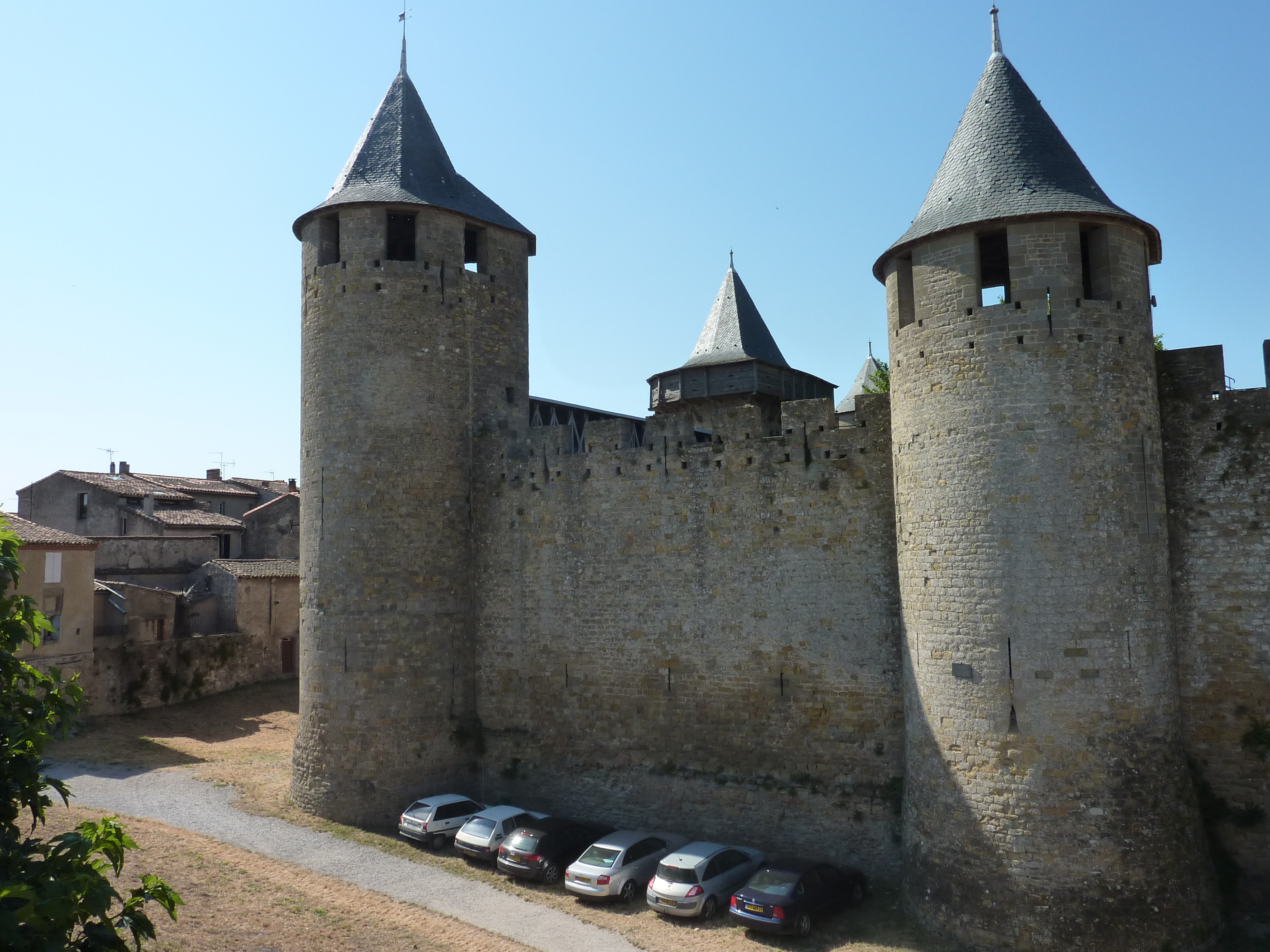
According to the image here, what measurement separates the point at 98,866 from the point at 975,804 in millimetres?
9890

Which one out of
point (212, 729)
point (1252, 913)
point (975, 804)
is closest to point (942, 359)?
point (975, 804)

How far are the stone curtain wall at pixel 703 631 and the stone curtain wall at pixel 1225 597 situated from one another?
12.9 feet

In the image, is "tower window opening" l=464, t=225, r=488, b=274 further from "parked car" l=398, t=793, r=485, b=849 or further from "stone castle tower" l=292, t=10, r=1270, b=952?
"parked car" l=398, t=793, r=485, b=849

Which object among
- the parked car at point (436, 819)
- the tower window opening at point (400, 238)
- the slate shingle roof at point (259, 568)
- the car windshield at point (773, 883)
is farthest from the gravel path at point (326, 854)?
the tower window opening at point (400, 238)

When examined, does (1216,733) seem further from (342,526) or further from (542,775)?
(342,526)

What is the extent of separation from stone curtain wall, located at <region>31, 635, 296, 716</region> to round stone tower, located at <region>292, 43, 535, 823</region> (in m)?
9.55

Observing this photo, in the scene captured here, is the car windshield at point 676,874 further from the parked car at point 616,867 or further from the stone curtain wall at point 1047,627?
the stone curtain wall at point 1047,627

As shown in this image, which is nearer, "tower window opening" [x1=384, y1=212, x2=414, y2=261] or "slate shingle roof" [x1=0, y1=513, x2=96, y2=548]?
"tower window opening" [x1=384, y1=212, x2=414, y2=261]

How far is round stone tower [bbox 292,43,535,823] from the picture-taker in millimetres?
16453

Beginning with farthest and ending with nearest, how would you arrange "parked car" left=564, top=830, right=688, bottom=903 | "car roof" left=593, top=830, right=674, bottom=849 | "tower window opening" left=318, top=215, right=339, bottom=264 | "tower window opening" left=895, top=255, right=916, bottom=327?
"tower window opening" left=318, top=215, right=339, bottom=264, "car roof" left=593, top=830, right=674, bottom=849, "tower window opening" left=895, top=255, right=916, bottom=327, "parked car" left=564, top=830, right=688, bottom=903

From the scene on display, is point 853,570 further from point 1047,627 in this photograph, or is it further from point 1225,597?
point 1225,597

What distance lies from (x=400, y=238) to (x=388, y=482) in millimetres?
5707

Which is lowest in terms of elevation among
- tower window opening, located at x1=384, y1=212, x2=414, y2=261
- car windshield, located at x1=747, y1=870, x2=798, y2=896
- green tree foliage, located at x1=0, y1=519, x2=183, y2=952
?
car windshield, located at x1=747, y1=870, x2=798, y2=896

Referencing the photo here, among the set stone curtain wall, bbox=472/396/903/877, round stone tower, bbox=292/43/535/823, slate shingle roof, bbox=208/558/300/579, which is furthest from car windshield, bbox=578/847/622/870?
slate shingle roof, bbox=208/558/300/579
